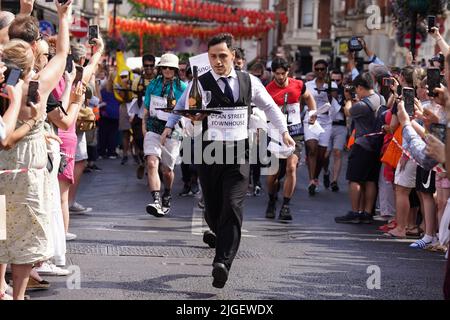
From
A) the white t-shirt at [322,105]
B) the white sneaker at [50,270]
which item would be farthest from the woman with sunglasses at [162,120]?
the white sneaker at [50,270]

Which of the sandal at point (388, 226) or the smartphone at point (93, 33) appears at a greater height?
the smartphone at point (93, 33)

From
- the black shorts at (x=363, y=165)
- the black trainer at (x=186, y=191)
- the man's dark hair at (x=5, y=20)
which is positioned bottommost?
the black trainer at (x=186, y=191)

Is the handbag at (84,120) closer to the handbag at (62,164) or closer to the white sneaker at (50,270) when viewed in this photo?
the handbag at (62,164)

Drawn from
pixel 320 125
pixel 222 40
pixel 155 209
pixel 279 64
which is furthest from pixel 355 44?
pixel 222 40

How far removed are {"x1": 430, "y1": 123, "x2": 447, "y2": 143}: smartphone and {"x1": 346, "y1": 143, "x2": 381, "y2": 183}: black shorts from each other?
705 centimetres

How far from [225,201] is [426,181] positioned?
3540 mm

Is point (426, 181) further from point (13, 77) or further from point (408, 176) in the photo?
point (13, 77)

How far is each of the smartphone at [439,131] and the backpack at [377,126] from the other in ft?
22.6

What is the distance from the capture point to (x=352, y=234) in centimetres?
1276

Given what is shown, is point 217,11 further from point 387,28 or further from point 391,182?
point 391,182

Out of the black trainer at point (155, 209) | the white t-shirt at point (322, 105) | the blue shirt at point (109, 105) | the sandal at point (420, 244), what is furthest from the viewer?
the blue shirt at point (109, 105)

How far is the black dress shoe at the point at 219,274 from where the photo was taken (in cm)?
849
